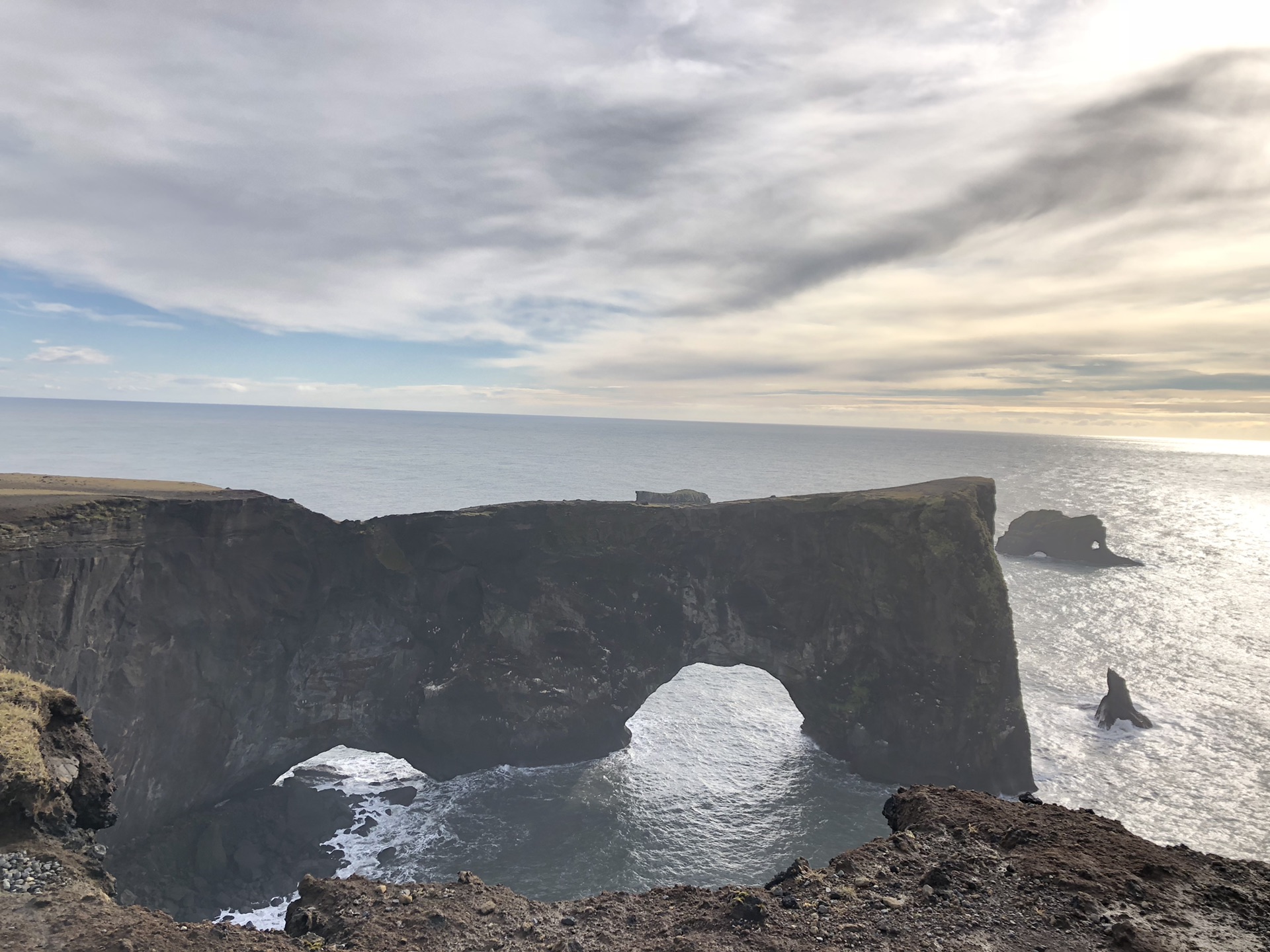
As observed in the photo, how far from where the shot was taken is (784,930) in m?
10.7

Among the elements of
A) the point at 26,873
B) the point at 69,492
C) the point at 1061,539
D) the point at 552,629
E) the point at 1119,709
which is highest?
the point at 69,492

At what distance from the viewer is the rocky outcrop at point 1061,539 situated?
83.9m

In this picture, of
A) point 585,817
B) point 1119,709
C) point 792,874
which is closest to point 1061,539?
point 1119,709

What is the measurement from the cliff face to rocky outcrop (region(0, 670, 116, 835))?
56.1 feet

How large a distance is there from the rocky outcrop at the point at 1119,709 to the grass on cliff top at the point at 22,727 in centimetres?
5229

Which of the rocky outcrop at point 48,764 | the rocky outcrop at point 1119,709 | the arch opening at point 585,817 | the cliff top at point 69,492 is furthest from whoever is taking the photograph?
the rocky outcrop at point 1119,709

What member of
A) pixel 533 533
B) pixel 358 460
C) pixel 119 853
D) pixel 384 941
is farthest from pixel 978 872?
pixel 358 460

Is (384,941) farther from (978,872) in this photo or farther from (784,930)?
(978,872)

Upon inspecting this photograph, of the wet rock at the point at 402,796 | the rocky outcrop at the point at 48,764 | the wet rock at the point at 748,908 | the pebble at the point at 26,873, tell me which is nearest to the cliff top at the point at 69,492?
the rocky outcrop at the point at 48,764

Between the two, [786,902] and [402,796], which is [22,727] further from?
[402,796]

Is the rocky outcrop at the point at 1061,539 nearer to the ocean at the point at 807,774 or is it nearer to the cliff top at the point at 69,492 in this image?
the ocean at the point at 807,774

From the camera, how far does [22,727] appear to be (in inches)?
513

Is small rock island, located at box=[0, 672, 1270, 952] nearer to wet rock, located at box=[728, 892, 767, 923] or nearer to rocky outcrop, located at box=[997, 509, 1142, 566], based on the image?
wet rock, located at box=[728, 892, 767, 923]

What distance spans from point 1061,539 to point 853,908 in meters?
93.6
